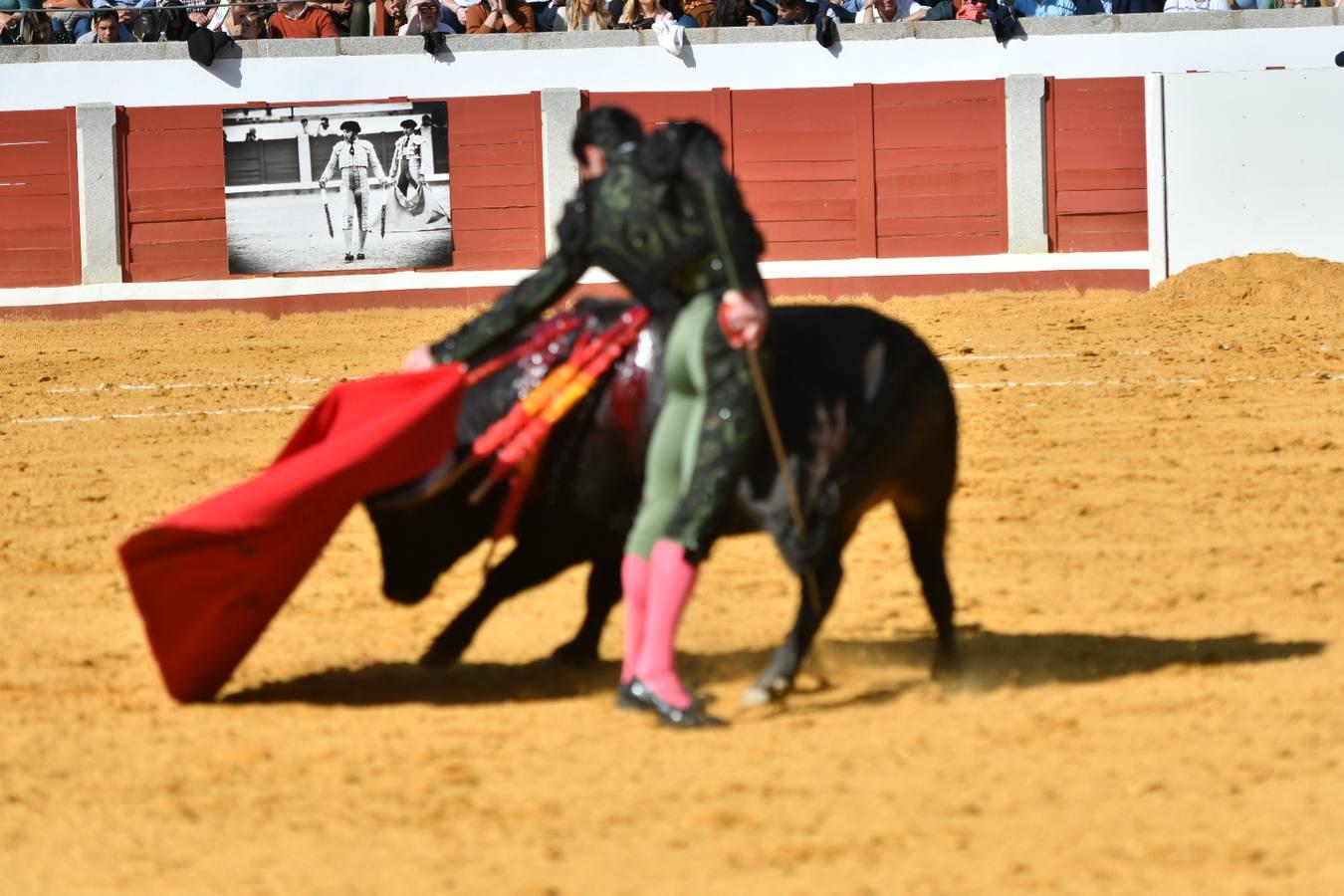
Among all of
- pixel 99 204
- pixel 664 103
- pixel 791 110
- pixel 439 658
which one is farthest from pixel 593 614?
pixel 99 204

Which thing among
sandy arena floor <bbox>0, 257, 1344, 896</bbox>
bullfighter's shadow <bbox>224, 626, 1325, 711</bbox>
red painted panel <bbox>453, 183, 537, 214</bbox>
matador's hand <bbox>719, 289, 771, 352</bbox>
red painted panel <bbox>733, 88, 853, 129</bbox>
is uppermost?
red painted panel <bbox>733, 88, 853, 129</bbox>

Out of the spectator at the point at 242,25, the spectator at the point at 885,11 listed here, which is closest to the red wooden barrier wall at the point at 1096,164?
the spectator at the point at 885,11

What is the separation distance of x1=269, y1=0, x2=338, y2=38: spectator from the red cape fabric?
30.7 ft

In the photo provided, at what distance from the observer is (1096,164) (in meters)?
12.7

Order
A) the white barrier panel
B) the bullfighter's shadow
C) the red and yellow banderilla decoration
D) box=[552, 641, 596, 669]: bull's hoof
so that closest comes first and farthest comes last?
the red and yellow banderilla decoration → the bullfighter's shadow → box=[552, 641, 596, 669]: bull's hoof → the white barrier panel

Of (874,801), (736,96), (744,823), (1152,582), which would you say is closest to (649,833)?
(744,823)

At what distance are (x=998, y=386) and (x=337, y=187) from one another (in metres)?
5.48

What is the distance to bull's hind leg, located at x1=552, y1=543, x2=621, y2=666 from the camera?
165 inches

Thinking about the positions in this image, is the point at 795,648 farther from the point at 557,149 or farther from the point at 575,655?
the point at 557,149

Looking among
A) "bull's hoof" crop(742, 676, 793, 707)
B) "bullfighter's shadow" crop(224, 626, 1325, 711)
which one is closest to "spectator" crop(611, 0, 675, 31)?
"bullfighter's shadow" crop(224, 626, 1325, 711)

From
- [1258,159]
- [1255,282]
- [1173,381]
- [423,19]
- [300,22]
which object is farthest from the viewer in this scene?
[300,22]

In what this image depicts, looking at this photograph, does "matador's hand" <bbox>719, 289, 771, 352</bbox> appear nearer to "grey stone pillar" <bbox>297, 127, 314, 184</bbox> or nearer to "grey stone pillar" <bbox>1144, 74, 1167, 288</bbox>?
"grey stone pillar" <bbox>1144, 74, 1167, 288</bbox>

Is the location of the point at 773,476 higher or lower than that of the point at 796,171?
lower

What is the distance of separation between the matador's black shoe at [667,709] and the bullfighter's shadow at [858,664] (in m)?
0.27
